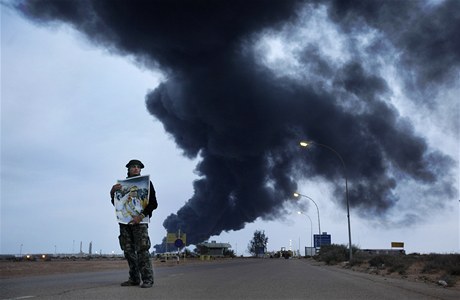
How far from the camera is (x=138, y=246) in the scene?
7.76 meters

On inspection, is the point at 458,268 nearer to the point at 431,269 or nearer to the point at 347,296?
the point at 431,269

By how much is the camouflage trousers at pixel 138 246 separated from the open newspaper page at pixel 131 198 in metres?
0.18

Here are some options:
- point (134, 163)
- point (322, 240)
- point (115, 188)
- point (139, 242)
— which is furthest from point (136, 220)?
point (322, 240)

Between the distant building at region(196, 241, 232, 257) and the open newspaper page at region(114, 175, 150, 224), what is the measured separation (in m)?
100

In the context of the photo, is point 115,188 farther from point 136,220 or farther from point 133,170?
point 136,220

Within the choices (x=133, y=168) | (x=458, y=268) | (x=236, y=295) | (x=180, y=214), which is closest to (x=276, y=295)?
(x=236, y=295)

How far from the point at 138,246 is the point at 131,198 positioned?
0.80 m

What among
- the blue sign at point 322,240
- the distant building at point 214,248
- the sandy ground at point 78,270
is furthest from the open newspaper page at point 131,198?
the distant building at point 214,248

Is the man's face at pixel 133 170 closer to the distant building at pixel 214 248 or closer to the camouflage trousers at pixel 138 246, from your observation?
the camouflage trousers at pixel 138 246

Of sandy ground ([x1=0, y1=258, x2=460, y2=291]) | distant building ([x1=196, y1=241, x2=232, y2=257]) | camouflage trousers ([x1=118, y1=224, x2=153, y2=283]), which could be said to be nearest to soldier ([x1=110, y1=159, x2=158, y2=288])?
camouflage trousers ([x1=118, y1=224, x2=153, y2=283])

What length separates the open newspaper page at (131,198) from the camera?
7820 millimetres

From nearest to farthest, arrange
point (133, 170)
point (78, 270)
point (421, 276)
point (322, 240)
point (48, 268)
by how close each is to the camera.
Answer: point (133, 170) → point (421, 276) → point (78, 270) → point (48, 268) → point (322, 240)

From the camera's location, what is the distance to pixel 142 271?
7840mm

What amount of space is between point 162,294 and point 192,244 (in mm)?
100688
